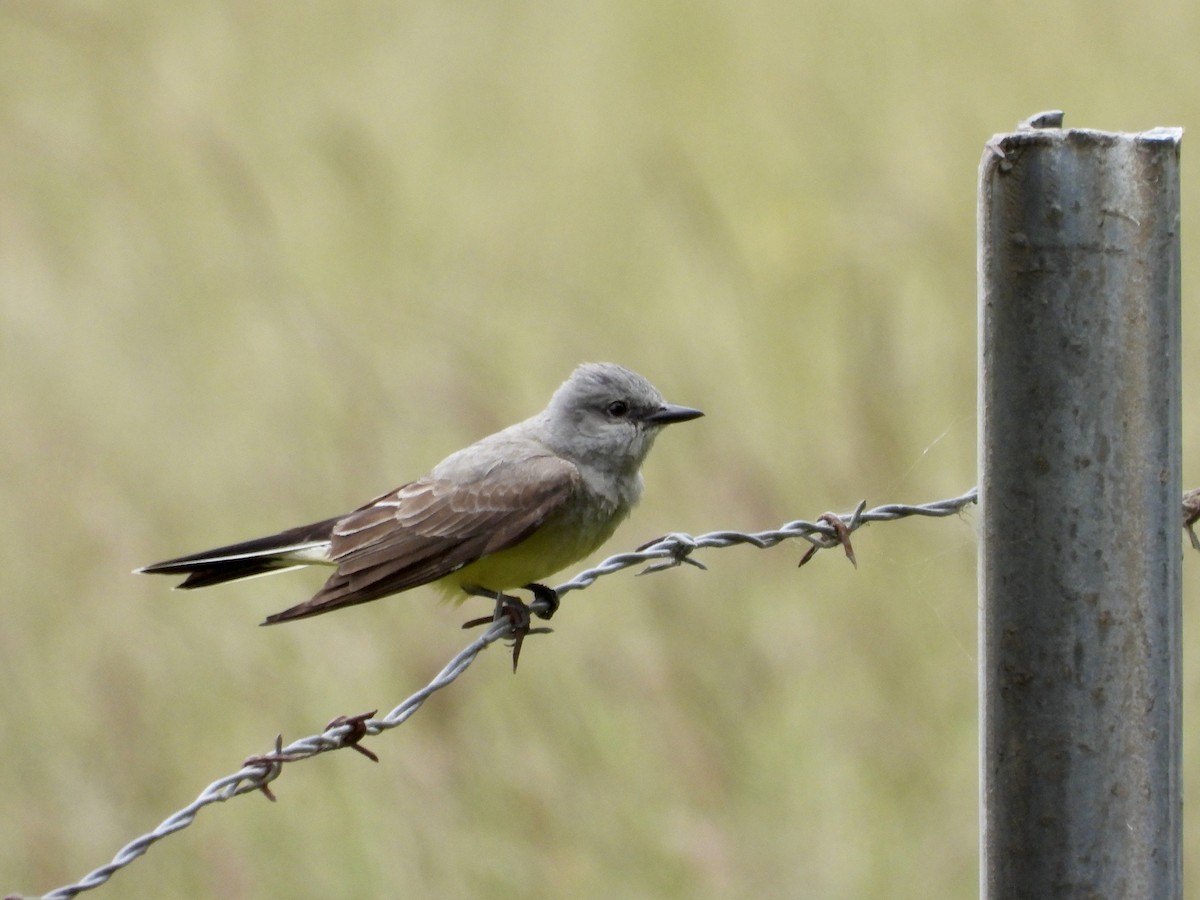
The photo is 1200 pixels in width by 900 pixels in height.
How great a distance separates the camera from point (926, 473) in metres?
6.00

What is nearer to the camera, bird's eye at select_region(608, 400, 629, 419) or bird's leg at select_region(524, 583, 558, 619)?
bird's leg at select_region(524, 583, 558, 619)

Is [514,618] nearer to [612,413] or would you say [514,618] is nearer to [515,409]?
[612,413]

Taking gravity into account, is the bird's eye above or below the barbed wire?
above

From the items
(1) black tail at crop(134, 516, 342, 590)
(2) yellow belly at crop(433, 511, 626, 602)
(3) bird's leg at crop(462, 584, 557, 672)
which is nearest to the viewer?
(3) bird's leg at crop(462, 584, 557, 672)

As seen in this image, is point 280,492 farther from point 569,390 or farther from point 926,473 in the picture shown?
point 926,473

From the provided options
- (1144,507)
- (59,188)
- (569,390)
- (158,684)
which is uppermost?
(59,188)

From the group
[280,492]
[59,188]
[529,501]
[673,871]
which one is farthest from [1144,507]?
[59,188]

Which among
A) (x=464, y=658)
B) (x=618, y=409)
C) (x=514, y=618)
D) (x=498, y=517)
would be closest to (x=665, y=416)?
(x=618, y=409)

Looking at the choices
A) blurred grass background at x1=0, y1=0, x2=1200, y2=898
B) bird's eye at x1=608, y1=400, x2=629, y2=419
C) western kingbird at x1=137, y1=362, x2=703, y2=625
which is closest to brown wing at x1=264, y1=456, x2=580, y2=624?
western kingbird at x1=137, y1=362, x2=703, y2=625

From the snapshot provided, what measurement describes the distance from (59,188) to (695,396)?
12.9ft

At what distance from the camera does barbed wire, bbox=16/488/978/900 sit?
8.04ft

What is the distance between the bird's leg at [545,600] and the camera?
393 cm

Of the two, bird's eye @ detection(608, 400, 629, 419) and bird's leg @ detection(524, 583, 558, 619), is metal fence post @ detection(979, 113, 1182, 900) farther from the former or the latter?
bird's eye @ detection(608, 400, 629, 419)

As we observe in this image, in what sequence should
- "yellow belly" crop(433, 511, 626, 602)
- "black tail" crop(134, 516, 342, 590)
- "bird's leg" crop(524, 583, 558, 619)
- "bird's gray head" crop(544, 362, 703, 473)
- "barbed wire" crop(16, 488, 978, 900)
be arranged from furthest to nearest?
"bird's gray head" crop(544, 362, 703, 473) < "yellow belly" crop(433, 511, 626, 602) < "bird's leg" crop(524, 583, 558, 619) < "black tail" crop(134, 516, 342, 590) < "barbed wire" crop(16, 488, 978, 900)
